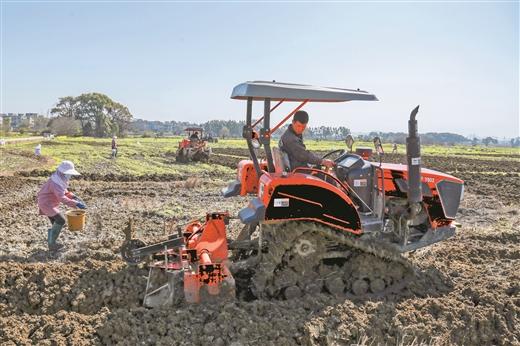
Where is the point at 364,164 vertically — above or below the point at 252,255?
above

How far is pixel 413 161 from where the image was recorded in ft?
18.6

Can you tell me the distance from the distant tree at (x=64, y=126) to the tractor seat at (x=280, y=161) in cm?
7108

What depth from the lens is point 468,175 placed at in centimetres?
2278

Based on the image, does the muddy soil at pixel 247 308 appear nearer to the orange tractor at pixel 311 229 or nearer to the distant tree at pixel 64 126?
the orange tractor at pixel 311 229

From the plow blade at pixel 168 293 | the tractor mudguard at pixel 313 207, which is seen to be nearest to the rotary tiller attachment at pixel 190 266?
the plow blade at pixel 168 293

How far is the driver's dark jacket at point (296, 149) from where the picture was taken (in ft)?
18.8

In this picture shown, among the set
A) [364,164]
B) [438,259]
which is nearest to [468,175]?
[438,259]

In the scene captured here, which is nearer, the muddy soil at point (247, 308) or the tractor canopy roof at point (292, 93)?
the muddy soil at point (247, 308)

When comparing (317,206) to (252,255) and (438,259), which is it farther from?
(438,259)

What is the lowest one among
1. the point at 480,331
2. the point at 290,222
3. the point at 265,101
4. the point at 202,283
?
the point at 480,331

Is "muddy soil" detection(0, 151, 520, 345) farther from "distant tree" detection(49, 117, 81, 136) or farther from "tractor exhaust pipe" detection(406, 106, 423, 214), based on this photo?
"distant tree" detection(49, 117, 81, 136)

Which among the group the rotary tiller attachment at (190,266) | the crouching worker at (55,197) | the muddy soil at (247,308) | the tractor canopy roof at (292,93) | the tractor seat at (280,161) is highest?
the tractor canopy roof at (292,93)

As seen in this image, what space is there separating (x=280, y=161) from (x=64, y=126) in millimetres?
72373

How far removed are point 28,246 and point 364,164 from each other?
5787mm
